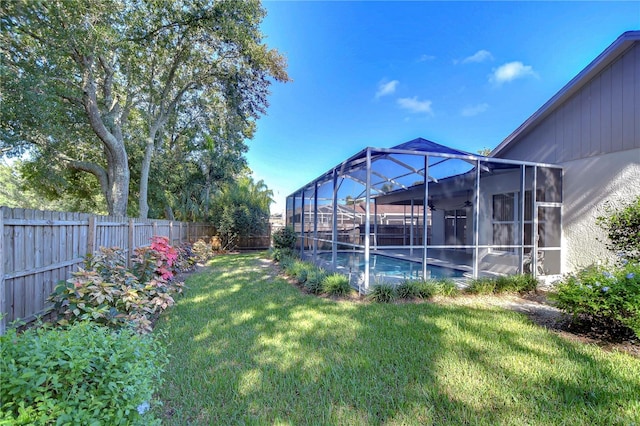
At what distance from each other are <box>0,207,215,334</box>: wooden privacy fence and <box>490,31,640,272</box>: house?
970 centimetres

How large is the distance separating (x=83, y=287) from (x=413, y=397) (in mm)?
3569

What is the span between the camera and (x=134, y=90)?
12.2 m

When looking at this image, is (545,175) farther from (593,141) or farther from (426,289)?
(426,289)

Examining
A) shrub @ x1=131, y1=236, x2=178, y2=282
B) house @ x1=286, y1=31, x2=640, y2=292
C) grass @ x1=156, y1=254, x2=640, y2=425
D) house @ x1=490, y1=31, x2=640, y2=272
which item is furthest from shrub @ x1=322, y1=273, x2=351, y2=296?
house @ x1=490, y1=31, x2=640, y2=272

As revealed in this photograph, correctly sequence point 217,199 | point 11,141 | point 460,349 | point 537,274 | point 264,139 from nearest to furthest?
point 460,349 → point 537,274 → point 11,141 → point 217,199 → point 264,139

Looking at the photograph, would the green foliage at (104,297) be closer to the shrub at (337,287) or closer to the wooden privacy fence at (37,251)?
the wooden privacy fence at (37,251)

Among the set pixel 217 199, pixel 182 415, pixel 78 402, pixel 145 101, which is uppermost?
pixel 145 101

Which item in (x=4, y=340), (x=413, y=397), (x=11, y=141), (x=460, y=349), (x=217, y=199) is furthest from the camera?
(x=217, y=199)

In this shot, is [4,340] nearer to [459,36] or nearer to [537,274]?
[537,274]

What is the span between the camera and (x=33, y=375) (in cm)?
132

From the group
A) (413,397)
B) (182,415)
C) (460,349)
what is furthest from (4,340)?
(460,349)

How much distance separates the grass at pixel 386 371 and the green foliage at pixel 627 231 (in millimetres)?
2724

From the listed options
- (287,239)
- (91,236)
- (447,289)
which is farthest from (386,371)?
(287,239)

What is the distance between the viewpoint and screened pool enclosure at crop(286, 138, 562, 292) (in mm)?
6586
